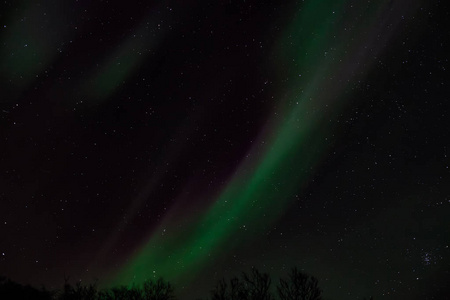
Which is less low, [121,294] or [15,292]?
[121,294]

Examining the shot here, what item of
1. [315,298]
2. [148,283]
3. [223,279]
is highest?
[148,283]

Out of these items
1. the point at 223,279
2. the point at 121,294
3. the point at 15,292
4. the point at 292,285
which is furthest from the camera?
the point at 121,294

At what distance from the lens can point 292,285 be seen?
2423 centimetres

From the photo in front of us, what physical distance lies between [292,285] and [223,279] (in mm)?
4732

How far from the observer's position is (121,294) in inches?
1196

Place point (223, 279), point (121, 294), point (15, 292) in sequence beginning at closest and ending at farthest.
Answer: point (15, 292) < point (223, 279) < point (121, 294)

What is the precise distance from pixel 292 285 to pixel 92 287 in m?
13.0

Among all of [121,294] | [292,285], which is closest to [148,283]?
[121,294]

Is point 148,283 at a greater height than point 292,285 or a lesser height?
greater

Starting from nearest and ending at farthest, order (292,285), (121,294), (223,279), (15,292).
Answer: (15,292)
(292,285)
(223,279)
(121,294)

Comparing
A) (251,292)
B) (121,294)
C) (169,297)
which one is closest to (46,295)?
(121,294)

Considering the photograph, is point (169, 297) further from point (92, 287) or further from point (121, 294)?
point (92, 287)

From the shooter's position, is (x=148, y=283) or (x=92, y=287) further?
(x=148, y=283)

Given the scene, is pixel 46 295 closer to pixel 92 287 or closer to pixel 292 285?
pixel 92 287
